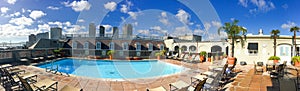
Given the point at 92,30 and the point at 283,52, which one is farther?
the point at 92,30

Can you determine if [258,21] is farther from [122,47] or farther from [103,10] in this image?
[103,10]

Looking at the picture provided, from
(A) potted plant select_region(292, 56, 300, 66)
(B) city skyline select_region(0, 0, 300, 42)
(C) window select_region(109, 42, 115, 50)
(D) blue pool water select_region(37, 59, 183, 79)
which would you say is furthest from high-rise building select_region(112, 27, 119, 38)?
(A) potted plant select_region(292, 56, 300, 66)

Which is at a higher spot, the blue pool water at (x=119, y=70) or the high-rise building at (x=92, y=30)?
the high-rise building at (x=92, y=30)

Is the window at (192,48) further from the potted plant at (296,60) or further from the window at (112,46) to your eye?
the potted plant at (296,60)

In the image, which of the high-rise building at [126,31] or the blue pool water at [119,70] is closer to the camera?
the blue pool water at [119,70]

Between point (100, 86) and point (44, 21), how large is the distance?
22314 millimetres

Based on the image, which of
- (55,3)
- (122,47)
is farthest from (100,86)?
(122,47)

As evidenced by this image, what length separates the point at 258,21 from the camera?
2328 cm

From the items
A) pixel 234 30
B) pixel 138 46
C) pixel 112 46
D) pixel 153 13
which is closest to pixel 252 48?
pixel 234 30

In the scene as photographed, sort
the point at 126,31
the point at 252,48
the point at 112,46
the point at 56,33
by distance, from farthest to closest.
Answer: the point at 56,33 < the point at 112,46 < the point at 126,31 < the point at 252,48

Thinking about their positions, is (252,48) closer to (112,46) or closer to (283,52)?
(283,52)

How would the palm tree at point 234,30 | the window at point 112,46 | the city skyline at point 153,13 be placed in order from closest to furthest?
the city skyline at point 153,13 < the palm tree at point 234,30 < the window at point 112,46

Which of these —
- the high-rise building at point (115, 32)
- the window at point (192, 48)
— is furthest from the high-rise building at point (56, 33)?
the window at point (192, 48)

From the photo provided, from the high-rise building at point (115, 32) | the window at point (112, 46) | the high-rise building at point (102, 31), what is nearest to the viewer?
the window at point (112, 46)
